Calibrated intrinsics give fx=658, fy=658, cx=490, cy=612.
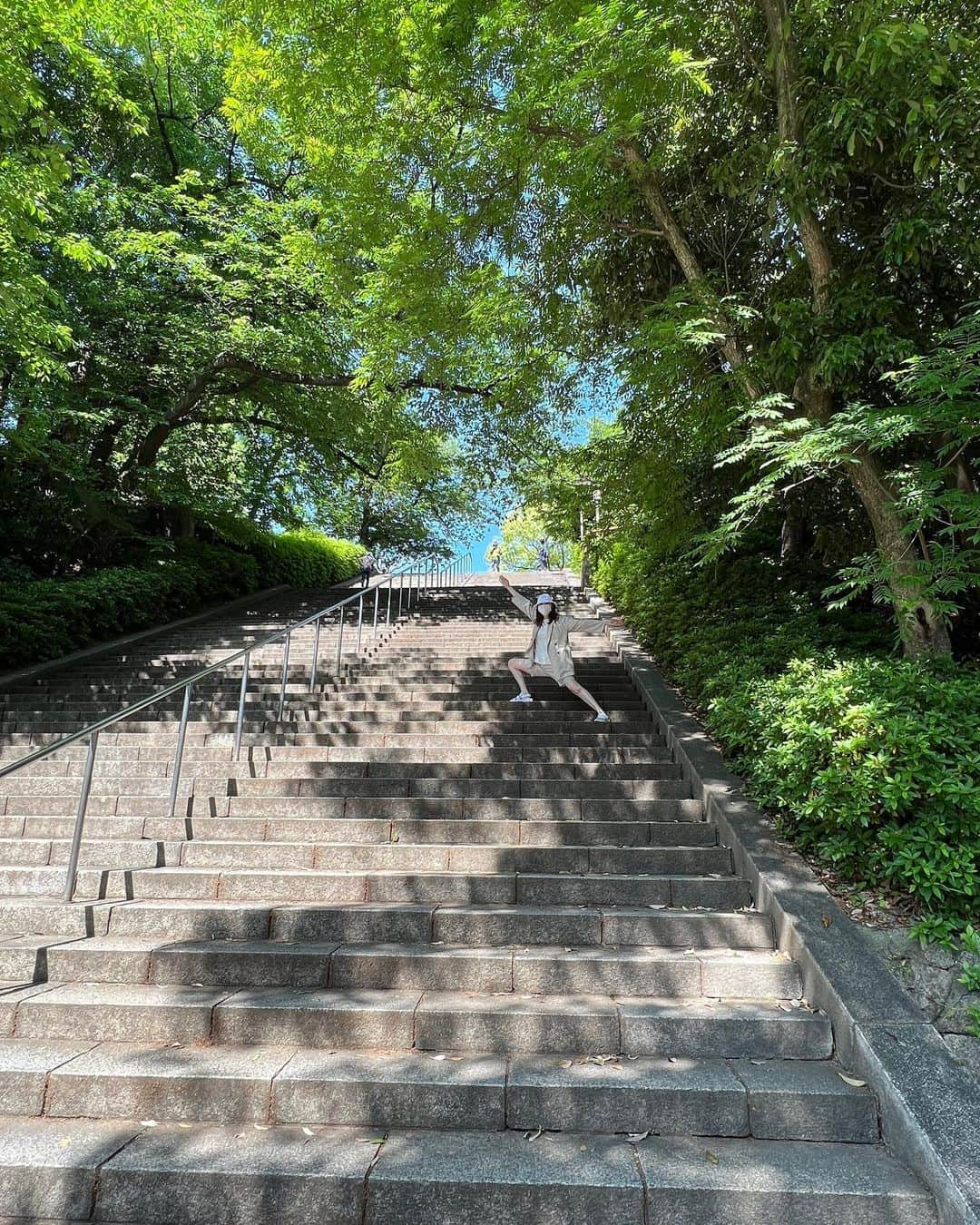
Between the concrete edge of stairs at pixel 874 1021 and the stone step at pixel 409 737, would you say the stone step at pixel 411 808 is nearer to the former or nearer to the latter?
the concrete edge of stairs at pixel 874 1021

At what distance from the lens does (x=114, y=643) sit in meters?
9.79

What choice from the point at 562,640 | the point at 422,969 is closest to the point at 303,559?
the point at 562,640

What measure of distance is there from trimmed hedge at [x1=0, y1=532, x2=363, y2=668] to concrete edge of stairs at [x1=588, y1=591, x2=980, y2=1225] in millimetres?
8767

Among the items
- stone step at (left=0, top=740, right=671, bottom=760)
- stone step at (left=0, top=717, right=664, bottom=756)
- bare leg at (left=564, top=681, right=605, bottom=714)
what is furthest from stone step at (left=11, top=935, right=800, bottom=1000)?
bare leg at (left=564, top=681, right=605, bottom=714)

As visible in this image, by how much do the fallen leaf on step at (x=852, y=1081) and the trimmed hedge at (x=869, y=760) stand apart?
2.54 ft

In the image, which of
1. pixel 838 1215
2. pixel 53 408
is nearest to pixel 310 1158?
pixel 838 1215

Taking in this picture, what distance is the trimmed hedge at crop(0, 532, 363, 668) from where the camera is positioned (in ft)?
28.7

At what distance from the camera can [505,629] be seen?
10758mm

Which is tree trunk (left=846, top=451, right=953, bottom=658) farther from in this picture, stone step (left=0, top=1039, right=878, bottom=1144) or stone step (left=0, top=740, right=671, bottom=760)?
stone step (left=0, top=1039, right=878, bottom=1144)

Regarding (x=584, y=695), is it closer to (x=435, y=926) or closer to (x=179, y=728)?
(x=435, y=926)

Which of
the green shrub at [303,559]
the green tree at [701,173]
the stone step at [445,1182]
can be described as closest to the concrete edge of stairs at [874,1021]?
the stone step at [445,1182]

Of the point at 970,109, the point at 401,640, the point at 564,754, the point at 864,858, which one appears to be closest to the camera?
the point at 864,858

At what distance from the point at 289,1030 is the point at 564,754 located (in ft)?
10.0

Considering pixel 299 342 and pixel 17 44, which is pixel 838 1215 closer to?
pixel 17 44
